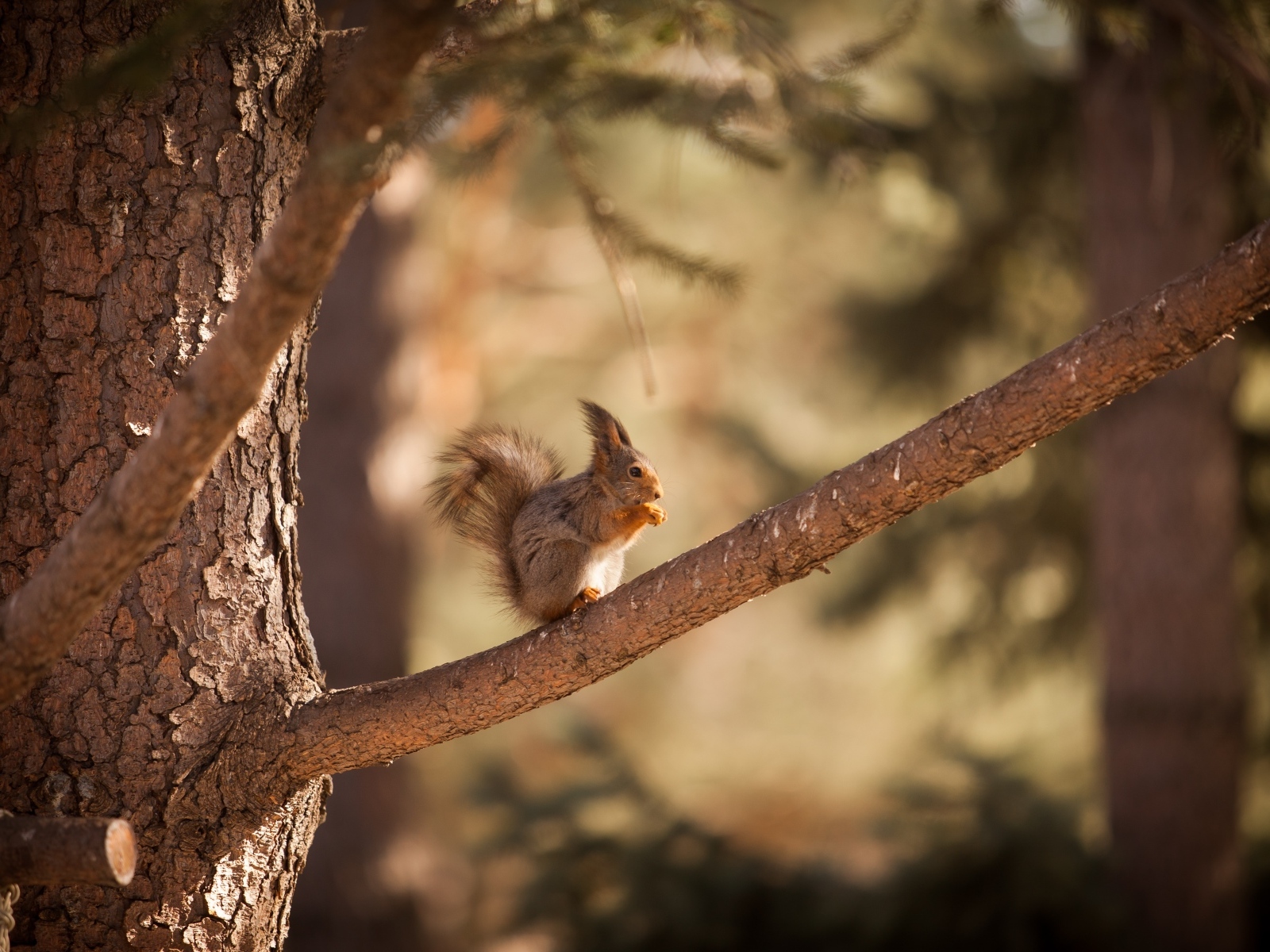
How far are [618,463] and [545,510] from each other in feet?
0.60

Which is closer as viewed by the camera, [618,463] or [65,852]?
[65,852]

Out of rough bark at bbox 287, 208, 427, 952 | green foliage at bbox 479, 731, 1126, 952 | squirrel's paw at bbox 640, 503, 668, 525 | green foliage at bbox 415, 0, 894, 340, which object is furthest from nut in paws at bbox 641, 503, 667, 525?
rough bark at bbox 287, 208, 427, 952

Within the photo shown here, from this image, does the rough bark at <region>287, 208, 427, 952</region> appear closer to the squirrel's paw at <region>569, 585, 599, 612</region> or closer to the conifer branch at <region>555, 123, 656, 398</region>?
the squirrel's paw at <region>569, 585, 599, 612</region>

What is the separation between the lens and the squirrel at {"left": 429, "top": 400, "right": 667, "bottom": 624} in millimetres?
1981

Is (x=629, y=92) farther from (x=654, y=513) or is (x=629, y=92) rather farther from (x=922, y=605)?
(x=922, y=605)

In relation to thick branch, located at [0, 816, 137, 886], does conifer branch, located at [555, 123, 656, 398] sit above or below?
above

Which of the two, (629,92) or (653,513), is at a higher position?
(653,513)

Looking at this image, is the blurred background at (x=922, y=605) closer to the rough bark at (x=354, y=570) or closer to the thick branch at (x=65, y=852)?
the rough bark at (x=354, y=570)

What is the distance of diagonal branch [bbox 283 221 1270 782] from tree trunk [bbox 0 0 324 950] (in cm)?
14

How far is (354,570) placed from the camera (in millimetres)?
4730

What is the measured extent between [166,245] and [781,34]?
91 centimetres

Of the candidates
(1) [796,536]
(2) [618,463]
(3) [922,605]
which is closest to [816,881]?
(3) [922,605]

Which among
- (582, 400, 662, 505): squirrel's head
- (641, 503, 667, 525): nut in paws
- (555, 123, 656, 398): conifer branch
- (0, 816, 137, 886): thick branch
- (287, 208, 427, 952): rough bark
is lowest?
(0, 816, 137, 886): thick branch

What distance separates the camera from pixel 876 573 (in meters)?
5.24
